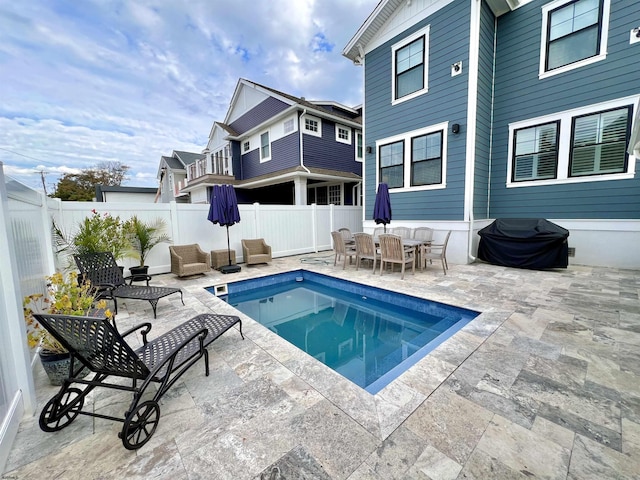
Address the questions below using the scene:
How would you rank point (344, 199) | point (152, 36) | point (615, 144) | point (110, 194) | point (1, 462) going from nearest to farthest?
point (1, 462)
point (615, 144)
point (152, 36)
point (344, 199)
point (110, 194)

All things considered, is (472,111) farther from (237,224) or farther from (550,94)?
(237,224)

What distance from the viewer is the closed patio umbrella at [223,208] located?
23.1ft

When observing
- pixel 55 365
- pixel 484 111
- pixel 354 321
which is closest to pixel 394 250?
pixel 354 321

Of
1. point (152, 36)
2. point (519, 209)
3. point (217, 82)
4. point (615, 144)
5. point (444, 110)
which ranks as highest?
point (217, 82)

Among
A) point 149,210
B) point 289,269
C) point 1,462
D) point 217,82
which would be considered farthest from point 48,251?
point 217,82

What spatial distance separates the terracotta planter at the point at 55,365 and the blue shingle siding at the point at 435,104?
26.7 ft

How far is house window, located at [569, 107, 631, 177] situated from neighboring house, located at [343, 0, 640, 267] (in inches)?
0.9

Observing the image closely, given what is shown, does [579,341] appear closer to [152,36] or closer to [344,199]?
[344,199]

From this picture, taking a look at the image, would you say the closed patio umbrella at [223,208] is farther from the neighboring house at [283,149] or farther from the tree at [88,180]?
the tree at [88,180]

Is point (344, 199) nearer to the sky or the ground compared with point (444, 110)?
nearer to the ground

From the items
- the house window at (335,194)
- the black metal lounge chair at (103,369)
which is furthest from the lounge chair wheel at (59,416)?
the house window at (335,194)

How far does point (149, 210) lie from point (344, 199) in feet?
30.3

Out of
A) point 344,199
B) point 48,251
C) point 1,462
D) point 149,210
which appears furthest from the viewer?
point 344,199

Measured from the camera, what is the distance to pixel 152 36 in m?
8.38
